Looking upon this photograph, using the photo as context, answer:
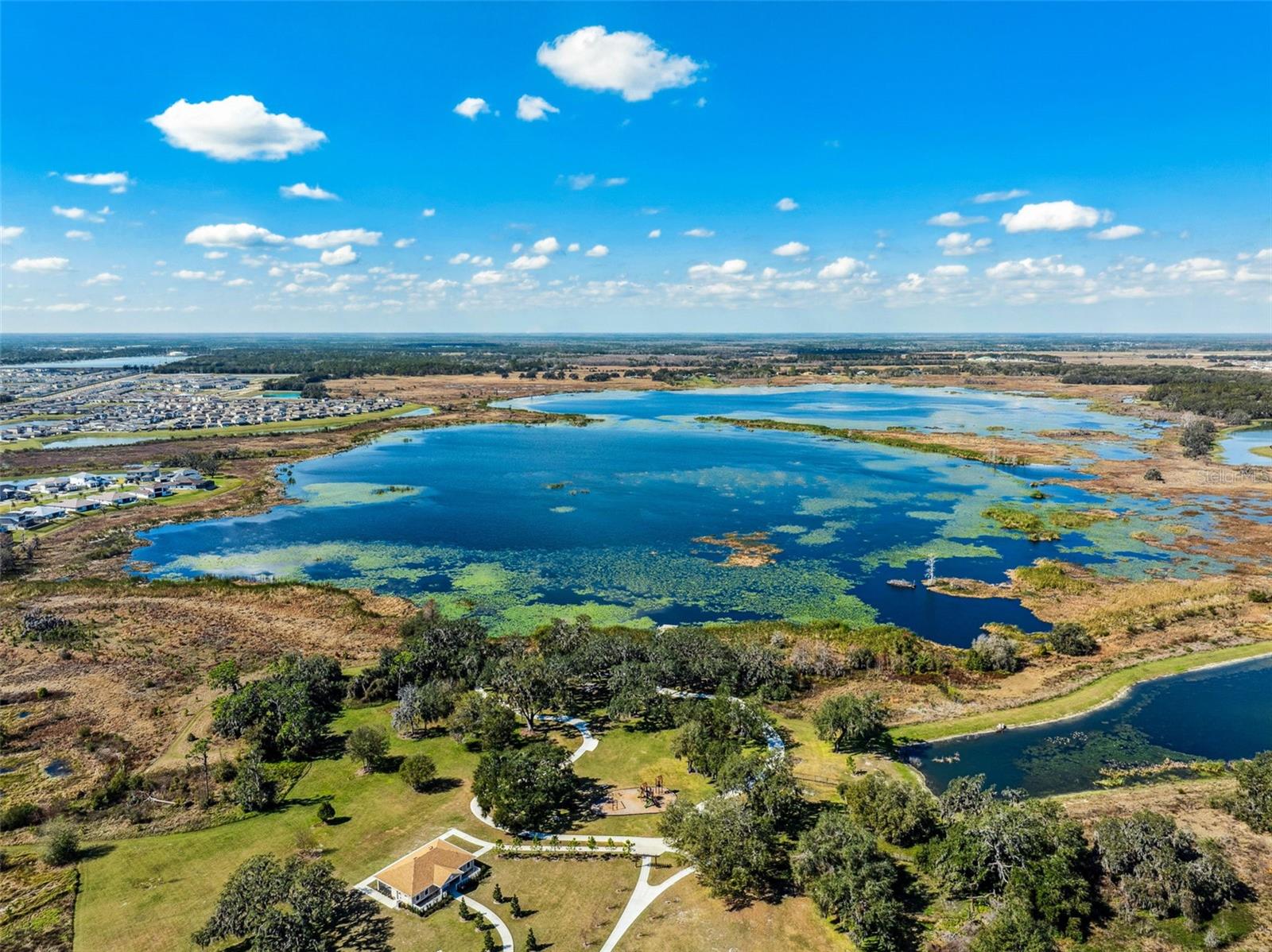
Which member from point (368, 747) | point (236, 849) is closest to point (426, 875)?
point (236, 849)

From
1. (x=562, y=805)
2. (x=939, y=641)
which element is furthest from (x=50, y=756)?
(x=939, y=641)

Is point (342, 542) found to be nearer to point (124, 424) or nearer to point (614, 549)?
point (614, 549)

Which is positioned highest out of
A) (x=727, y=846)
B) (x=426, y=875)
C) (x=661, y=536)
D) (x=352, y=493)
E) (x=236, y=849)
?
(x=352, y=493)

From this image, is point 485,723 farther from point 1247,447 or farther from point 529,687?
point 1247,447

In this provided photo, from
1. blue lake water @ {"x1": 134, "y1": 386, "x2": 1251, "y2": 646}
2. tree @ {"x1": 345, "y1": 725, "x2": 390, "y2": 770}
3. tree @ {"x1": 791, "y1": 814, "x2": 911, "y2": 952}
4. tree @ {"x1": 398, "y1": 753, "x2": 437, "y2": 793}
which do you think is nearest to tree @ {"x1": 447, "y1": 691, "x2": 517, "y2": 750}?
tree @ {"x1": 398, "y1": 753, "x2": 437, "y2": 793}

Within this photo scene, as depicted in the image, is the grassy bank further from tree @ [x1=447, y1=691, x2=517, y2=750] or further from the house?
the house

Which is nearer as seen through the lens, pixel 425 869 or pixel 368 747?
pixel 425 869

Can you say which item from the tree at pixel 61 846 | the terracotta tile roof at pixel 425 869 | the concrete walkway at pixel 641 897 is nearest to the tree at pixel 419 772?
the terracotta tile roof at pixel 425 869
